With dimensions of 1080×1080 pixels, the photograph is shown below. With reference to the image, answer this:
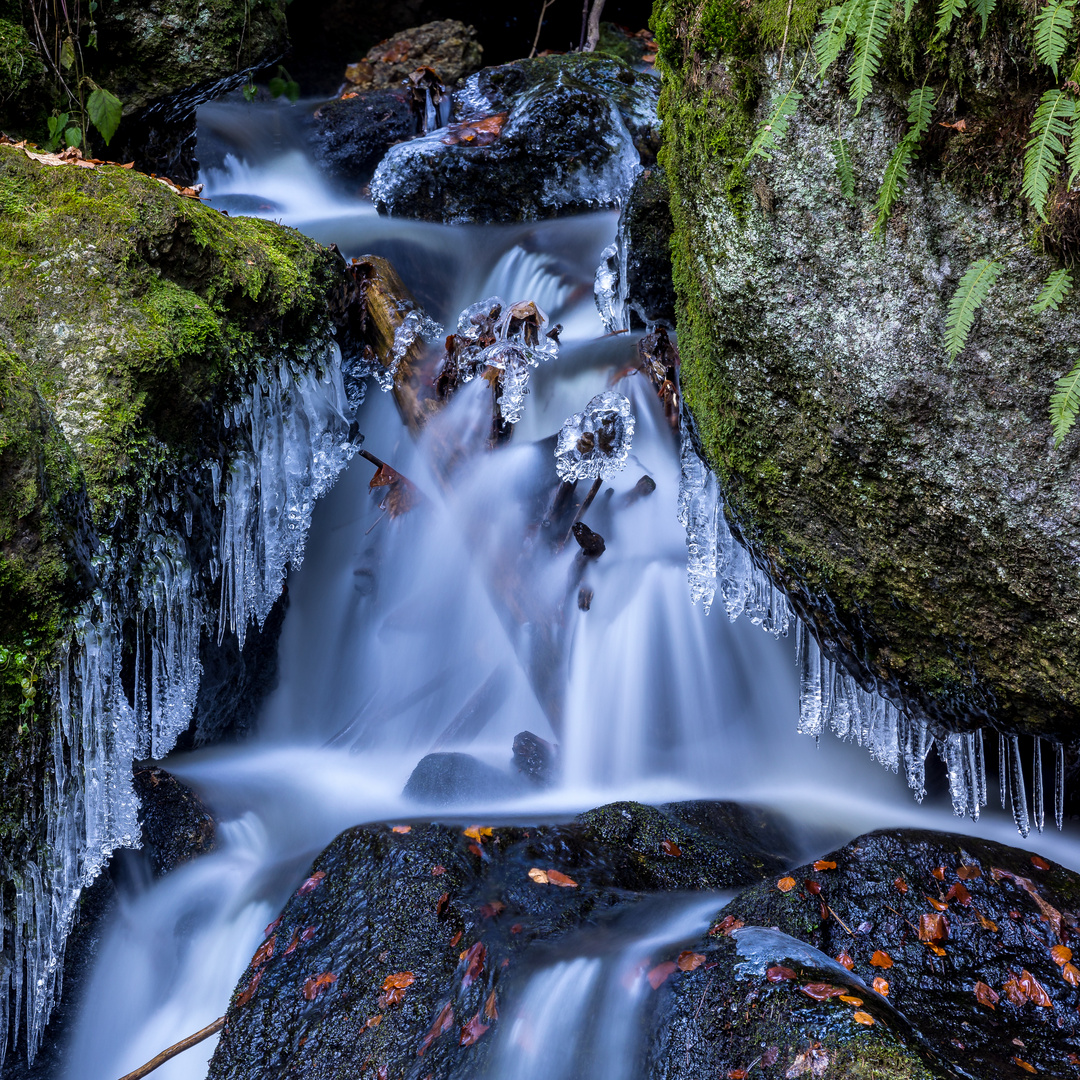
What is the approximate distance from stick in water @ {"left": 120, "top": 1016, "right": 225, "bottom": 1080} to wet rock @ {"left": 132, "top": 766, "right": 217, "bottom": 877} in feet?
3.15

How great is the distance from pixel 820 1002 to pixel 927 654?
1.34 meters

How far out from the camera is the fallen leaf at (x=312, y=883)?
341cm

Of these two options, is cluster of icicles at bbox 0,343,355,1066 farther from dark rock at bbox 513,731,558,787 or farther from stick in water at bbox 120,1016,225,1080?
dark rock at bbox 513,731,558,787

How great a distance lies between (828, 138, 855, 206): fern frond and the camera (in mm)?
2611

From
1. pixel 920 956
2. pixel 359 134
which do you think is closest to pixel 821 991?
pixel 920 956

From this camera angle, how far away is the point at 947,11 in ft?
7.25

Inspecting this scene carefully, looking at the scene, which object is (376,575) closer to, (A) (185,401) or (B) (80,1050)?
(A) (185,401)

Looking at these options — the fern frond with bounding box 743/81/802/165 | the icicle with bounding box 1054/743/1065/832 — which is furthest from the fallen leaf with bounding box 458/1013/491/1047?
the fern frond with bounding box 743/81/802/165

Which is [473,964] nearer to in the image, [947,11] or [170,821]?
[170,821]

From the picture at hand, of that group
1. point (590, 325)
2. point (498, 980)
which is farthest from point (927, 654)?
point (590, 325)

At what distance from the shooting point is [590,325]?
22.3 feet

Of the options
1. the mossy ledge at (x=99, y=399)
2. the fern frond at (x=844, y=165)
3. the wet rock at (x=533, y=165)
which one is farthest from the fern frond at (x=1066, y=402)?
the wet rock at (x=533, y=165)

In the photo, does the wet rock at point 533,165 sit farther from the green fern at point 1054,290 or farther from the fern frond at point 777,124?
the green fern at point 1054,290

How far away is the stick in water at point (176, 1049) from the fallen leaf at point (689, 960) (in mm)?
1664
